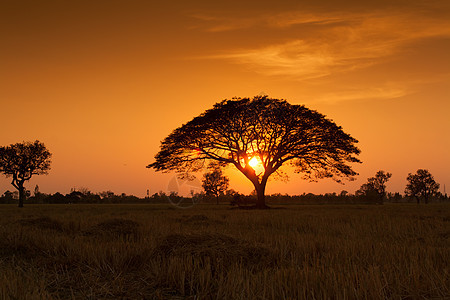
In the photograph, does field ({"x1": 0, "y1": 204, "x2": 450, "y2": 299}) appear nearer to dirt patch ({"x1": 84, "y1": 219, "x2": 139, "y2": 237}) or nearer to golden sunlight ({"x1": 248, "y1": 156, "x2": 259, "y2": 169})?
dirt patch ({"x1": 84, "y1": 219, "x2": 139, "y2": 237})

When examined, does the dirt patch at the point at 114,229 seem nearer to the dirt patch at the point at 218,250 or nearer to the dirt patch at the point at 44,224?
the dirt patch at the point at 44,224

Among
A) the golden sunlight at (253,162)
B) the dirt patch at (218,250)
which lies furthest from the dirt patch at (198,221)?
the golden sunlight at (253,162)

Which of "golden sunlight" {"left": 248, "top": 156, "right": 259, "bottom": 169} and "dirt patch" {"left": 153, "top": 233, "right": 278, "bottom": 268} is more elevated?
"golden sunlight" {"left": 248, "top": 156, "right": 259, "bottom": 169}

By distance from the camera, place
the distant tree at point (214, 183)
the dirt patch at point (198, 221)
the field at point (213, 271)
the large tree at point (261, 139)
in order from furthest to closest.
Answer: the distant tree at point (214, 183), the large tree at point (261, 139), the dirt patch at point (198, 221), the field at point (213, 271)

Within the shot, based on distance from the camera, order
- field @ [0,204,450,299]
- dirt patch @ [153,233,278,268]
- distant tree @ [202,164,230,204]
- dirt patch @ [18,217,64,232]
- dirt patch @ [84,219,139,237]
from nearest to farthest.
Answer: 1. field @ [0,204,450,299]
2. dirt patch @ [153,233,278,268]
3. dirt patch @ [84,219,139,237]
4. dirt patch @ [18,217,64,232]
5. distant tree @ [202,164,230,204]

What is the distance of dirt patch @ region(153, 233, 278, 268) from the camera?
4840 millimetres

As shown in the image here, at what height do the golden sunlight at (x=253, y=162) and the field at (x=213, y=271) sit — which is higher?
the golden sunlight at (x=253, y=162)

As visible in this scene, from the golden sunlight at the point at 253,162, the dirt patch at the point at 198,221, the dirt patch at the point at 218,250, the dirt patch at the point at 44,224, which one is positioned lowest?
the dirt patch at the point at 198,221

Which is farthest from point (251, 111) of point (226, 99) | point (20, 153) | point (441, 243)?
point (20, 153)

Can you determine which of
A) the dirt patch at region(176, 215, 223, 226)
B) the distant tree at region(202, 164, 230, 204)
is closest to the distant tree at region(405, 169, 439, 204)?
the distant tree at region(202, 164, 230, 204)

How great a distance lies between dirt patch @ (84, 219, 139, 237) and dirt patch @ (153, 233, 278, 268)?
280cm

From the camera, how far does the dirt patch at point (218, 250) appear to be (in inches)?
191

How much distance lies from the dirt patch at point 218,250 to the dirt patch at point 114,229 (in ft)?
9.17

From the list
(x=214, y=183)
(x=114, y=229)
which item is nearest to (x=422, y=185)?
(x=214, y=183)
